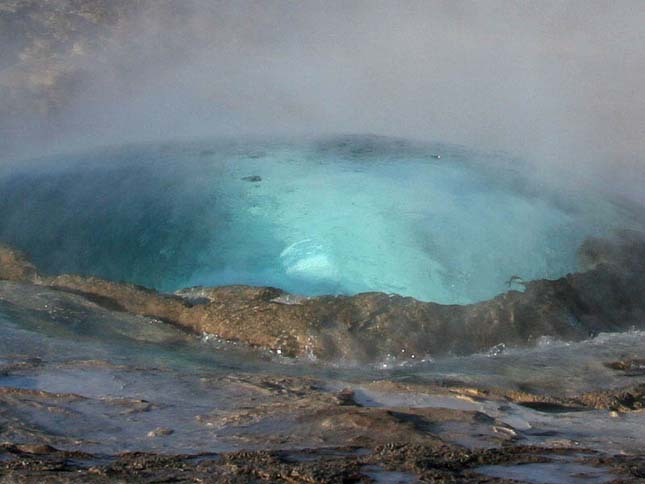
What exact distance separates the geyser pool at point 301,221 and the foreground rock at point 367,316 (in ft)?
2.16

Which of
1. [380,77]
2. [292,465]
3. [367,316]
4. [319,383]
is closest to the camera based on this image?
[292,465]

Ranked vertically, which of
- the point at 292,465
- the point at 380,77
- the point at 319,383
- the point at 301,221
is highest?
the point at 380,77

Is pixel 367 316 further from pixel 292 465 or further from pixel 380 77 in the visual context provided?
pixel 380 77

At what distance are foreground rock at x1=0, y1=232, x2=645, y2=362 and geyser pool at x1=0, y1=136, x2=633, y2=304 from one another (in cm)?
66

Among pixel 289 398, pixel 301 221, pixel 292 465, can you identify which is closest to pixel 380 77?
pixel 301 221

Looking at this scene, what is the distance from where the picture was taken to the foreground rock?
3.53m

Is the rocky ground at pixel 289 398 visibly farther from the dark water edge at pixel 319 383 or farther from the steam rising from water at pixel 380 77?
the steam rising from water at pixel 380 77

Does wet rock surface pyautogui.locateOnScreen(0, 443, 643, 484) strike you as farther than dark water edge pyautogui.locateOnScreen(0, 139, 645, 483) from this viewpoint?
No

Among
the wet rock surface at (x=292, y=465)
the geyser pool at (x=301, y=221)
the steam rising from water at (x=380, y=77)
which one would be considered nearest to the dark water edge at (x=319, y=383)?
the wet rock surface at (x=292, y=465)

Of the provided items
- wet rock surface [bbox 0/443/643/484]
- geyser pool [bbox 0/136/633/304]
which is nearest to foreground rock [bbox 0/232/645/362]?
geyser pool [bbox 0/136/633/304]

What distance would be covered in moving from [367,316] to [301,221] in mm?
1725

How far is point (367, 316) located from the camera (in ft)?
11.9

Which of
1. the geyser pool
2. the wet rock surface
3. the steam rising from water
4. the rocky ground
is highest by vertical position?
the steam rising from water

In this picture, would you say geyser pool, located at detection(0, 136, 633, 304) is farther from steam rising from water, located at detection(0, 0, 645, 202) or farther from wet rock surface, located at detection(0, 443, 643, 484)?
wet rock surface, located at detection(0, 443, 643, 484)
